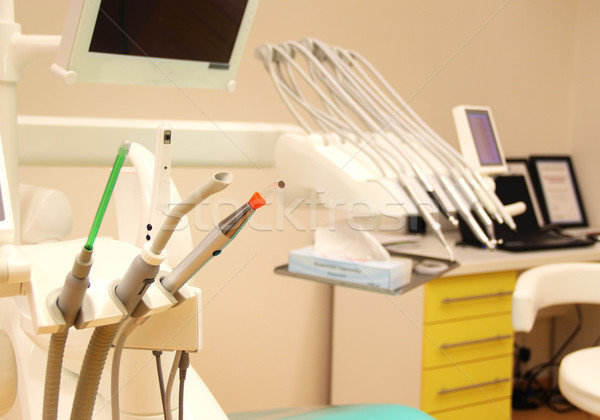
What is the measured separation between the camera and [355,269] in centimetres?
109

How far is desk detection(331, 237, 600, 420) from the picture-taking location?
197 cm

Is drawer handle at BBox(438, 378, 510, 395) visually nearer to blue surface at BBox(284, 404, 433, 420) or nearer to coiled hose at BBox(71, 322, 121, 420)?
blue surface at BBox(284, 404, 433, 420)

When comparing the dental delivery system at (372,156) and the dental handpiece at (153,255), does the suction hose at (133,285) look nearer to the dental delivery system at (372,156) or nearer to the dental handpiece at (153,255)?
the dental handpiece at (153,255)

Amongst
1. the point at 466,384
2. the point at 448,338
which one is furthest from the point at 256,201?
the point at 466,384

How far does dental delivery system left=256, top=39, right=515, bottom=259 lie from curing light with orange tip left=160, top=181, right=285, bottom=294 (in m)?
0.36

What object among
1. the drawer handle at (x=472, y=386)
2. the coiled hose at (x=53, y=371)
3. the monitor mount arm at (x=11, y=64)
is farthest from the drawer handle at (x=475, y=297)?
the coiled hose at (x=53, y=371)

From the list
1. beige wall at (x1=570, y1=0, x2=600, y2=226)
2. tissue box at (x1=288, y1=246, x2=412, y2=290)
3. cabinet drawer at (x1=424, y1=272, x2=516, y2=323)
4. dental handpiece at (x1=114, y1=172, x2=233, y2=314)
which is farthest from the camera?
beige wall at (x1=570, y1=0, x2=600, y2=226)

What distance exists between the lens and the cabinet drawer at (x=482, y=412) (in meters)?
2.02

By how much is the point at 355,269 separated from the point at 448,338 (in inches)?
41.3

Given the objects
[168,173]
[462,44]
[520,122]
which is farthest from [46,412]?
[520,122]

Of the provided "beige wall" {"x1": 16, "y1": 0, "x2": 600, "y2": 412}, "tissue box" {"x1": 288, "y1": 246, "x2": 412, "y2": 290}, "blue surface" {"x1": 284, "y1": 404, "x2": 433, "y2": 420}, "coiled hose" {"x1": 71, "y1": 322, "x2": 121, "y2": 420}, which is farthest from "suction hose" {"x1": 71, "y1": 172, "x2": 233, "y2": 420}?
"beige wall" {"x1": 16, "y1": 0, "x2": 600, "y2": 412}

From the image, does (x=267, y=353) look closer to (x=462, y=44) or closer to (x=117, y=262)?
A: (x=462, y=44)

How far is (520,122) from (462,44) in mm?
511

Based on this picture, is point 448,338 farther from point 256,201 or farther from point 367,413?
point 256,201
